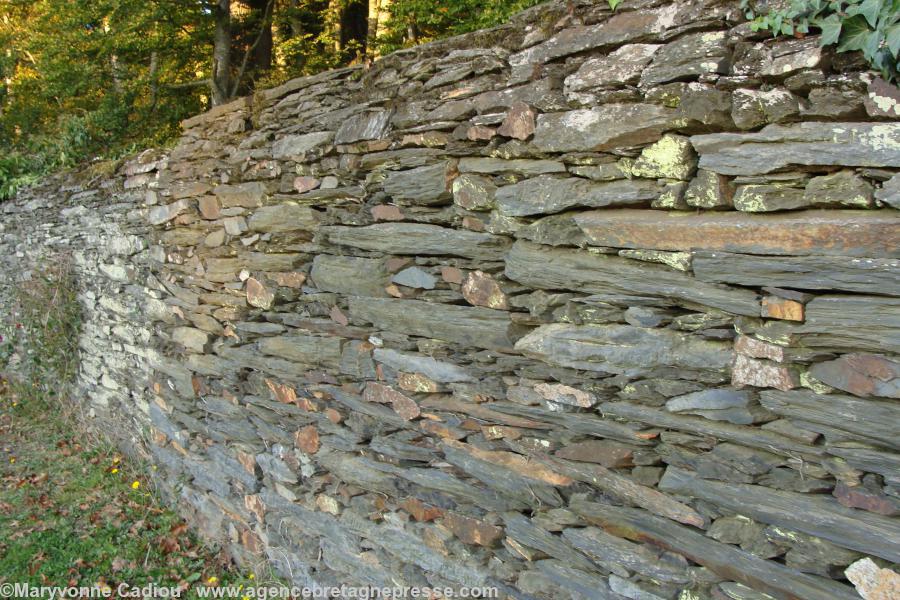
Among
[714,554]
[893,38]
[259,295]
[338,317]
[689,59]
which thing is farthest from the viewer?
[259,295]

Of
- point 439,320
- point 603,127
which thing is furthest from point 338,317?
point 603,127

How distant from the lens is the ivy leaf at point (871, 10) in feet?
5.44

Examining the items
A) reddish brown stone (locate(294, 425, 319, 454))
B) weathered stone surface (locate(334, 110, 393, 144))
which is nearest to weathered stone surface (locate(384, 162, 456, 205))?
weathered stone surface (locate(334, 110, 393, 144))

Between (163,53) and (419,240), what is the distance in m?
7.94

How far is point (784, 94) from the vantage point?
1848mm

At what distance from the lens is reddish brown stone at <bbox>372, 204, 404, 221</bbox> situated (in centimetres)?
305

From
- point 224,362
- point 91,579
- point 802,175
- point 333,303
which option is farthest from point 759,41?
point 91,579

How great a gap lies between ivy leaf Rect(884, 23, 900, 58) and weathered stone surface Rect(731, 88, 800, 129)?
0.84 feet

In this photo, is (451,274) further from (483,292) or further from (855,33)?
(855,33)

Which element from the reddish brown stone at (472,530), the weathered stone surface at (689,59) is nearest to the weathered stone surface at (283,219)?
the reddish brown stone at (472,530)

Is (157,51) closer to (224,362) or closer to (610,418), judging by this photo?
(224,362)

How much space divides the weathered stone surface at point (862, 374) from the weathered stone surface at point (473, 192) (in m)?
1.33

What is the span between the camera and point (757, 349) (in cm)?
195

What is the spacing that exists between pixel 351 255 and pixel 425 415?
929 millimetres
